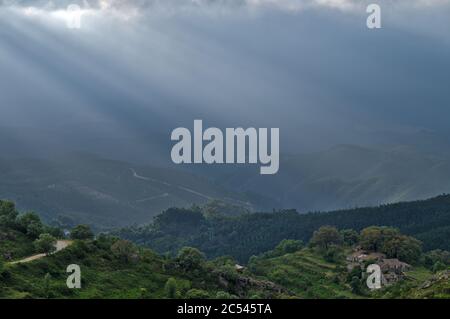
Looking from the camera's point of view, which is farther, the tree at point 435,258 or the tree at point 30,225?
the tree at point 435,258

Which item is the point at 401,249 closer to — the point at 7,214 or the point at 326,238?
the point at 326,238

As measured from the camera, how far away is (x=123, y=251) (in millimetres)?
99688

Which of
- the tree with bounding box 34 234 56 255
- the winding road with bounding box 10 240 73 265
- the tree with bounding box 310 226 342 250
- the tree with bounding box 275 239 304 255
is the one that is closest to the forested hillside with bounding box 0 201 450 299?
the tree with bounding box 310 226 342 250

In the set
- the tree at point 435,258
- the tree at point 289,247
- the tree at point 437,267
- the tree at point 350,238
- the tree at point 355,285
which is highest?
the tree at point 350,238

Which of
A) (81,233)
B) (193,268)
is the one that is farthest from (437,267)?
(81,233)

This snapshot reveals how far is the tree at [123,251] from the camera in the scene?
99081mm

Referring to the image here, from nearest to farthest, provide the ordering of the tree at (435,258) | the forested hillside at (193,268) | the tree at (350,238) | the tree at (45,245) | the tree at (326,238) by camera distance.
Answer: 1. the forested hillside at (193,268)
2. the tree at (45,245)
3. the tree at (435,258)
4. the tree at (326,238)
5. the tree at (350,238)

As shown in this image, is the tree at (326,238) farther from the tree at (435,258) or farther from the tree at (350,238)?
the tree at (435,258)

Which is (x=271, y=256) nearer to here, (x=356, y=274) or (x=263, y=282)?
(x=356, y=274)

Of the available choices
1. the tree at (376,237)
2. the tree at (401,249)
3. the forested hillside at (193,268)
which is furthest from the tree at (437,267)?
the tree at (376,237)

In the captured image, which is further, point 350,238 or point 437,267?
point 350,238

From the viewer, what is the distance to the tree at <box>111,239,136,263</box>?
325 ft
